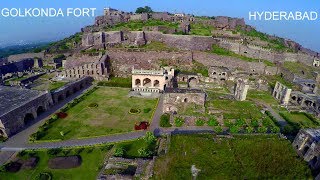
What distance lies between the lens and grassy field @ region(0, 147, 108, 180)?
32.1 meters

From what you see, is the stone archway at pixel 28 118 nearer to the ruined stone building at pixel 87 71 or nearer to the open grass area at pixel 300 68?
the ruined stone building at pixel 87 71

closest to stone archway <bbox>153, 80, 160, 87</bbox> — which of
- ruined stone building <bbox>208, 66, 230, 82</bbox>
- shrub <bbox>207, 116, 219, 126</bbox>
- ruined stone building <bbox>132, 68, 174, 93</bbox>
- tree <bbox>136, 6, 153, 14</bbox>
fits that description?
ruined stone building <bbox>132, 68, 174, 93</bbox>

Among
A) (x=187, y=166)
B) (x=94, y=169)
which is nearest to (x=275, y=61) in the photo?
(x=187, y=166)

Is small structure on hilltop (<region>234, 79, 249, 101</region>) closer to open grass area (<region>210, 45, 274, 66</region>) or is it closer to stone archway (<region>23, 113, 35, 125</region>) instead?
open grass area (<region>210, 45, 274, 66</region>)

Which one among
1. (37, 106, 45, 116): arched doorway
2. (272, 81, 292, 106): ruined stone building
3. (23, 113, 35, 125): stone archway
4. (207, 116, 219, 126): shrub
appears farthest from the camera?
(272, 81, 292, 106): ruined stone building

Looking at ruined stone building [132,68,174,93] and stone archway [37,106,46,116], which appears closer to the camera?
stone archway [37,106,46,116]

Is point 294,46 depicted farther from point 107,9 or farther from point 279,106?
point 107,9

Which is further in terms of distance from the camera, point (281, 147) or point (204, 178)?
point (281, 147)

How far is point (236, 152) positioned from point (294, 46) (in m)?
66.4

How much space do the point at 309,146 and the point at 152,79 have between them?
118 feet

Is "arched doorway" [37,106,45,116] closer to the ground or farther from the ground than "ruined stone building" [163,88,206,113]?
closer to the ground

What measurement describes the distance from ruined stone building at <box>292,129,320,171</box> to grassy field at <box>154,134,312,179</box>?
212cm

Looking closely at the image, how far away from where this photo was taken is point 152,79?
202 ft

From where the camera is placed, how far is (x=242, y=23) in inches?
3819
